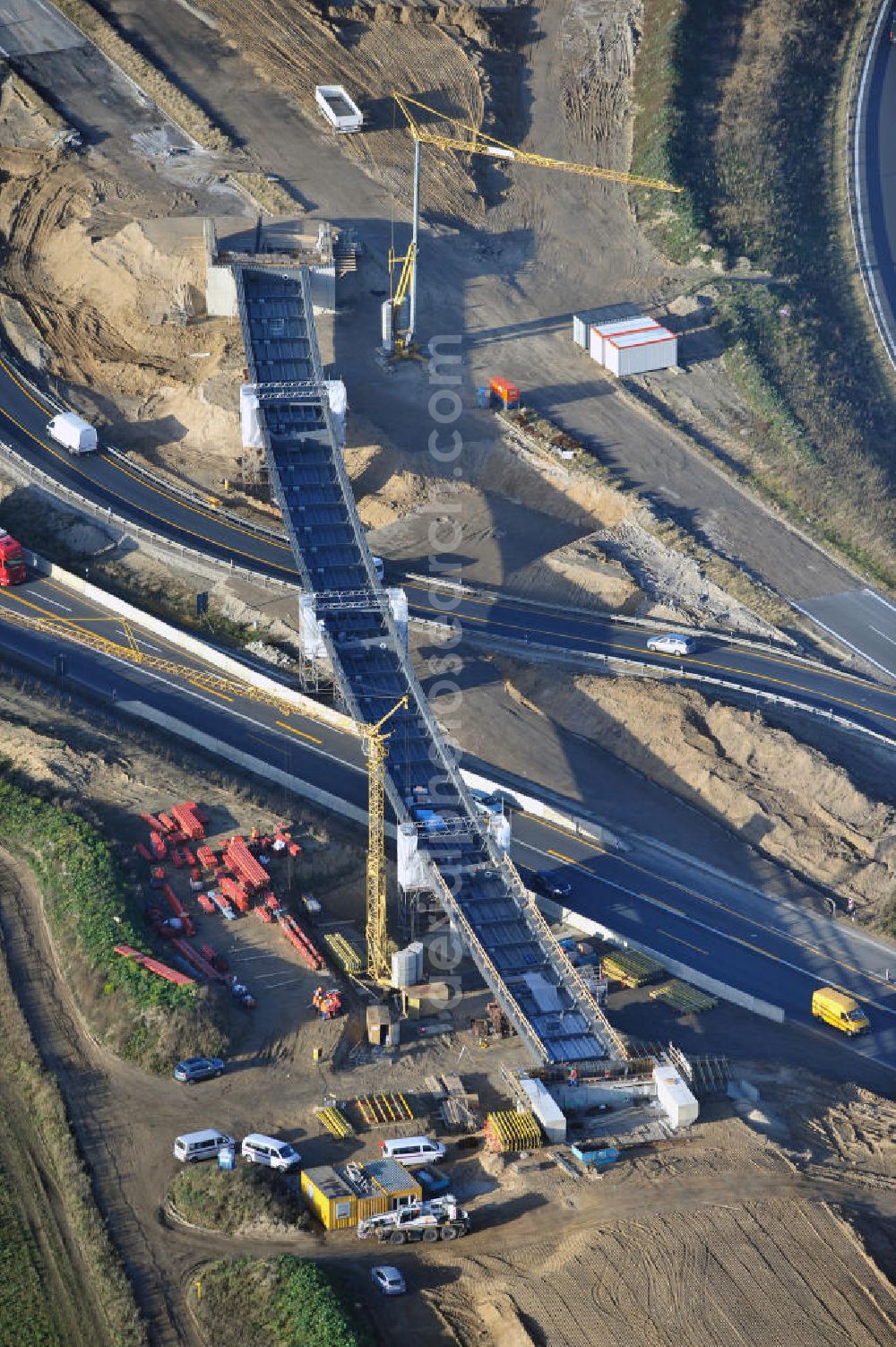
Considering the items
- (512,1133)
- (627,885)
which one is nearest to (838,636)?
(627,885)

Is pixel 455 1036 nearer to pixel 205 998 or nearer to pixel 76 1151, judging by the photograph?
pixel 205 998

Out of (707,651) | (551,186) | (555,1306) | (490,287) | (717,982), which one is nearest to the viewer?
(555,1306)

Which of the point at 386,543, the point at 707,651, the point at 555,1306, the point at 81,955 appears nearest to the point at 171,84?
the point at 386,543

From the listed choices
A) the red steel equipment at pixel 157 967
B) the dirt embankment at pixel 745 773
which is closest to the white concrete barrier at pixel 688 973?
the dirt embankment at pixel 745 773

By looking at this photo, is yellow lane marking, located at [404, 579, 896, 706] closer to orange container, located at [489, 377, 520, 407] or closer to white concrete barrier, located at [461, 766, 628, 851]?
white concrete barrier, located at [461, 766, 628, 851]

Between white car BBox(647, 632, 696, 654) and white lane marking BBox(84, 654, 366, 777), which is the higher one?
white car BBox(647, 632, 696, 654)

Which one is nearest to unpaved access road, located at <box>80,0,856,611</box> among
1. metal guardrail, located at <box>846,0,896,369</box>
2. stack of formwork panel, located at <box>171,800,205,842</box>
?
metal guardrail, located at <box>846,0,896,369</box>
